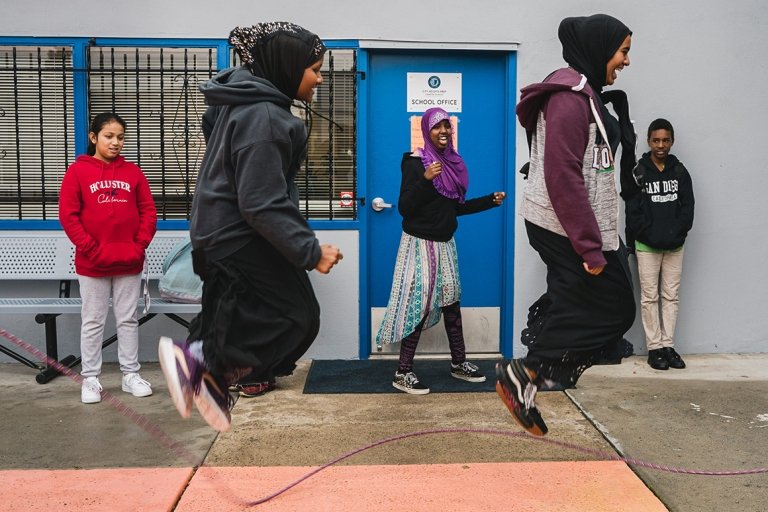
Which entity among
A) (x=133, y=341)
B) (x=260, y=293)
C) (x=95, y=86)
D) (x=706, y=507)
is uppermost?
(x=95, y=86)

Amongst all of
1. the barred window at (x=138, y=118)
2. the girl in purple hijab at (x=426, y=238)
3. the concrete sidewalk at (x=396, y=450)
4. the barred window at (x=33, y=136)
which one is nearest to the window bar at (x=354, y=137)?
the barred window at (x=138, y=118)

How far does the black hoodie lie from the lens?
5906 mm

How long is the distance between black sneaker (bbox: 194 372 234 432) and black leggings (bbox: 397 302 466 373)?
7.98 ft

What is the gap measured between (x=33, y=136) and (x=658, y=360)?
17.2ft

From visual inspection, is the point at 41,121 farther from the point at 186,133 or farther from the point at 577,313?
the point at 577,313

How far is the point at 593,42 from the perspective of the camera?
3268 mm

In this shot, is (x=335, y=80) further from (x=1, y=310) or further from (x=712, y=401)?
(x=712, y=401)

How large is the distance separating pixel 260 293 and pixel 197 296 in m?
2.94

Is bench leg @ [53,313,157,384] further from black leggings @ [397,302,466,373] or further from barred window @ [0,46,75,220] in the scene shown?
black leggings @ [397,302,466,373]

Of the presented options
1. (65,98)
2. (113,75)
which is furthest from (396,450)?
(65,98)

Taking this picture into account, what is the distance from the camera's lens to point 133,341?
211 inches

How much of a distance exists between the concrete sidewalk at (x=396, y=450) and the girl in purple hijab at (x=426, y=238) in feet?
1.58

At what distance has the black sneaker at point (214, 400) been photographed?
115 inches

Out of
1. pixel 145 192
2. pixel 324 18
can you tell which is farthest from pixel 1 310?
pixel 324 18
